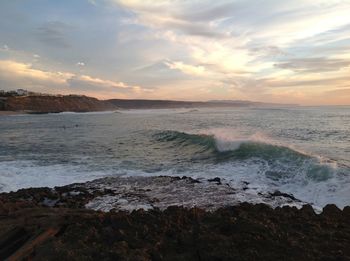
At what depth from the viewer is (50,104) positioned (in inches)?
4963

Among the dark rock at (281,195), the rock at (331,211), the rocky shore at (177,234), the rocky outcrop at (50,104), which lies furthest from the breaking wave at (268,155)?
the rocky outcrop at (50,104)

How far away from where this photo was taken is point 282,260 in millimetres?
5008

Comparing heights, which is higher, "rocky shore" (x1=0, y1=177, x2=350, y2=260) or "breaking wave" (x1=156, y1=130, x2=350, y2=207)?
"rocky shore" (x1=0, y1=177, x2=350, y2=260)

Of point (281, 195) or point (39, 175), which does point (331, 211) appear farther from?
point (39, 175)

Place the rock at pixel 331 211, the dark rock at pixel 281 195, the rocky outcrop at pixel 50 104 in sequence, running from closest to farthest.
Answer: the rock at pixel 331 211 < the dark rock at pixel 281 195 < the rocky outcrop at pixel 50 104

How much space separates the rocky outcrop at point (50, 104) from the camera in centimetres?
10662

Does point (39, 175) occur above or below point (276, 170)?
below

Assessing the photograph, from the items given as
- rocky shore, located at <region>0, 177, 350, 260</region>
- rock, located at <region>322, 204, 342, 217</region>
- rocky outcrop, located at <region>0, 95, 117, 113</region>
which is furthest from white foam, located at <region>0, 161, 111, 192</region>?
rocky outcrop, located at <region>0, 95, 117, 113</region>

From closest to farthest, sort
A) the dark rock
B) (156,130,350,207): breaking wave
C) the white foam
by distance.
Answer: the dark rock < (156,130,350,207): breaking wave < the white foam

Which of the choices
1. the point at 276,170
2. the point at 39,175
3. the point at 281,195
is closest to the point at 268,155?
the point at 276,170

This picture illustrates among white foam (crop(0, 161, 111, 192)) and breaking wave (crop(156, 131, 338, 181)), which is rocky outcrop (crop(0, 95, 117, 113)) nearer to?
breaking wave (crop(156, 131, 338, 181))

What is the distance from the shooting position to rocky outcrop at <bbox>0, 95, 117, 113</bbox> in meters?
107

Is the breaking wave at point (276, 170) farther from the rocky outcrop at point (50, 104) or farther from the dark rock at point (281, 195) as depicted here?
the rocky outcrop at point (50, 104)

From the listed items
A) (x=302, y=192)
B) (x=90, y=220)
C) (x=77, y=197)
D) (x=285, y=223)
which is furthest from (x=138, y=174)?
(x=285, y=223)
